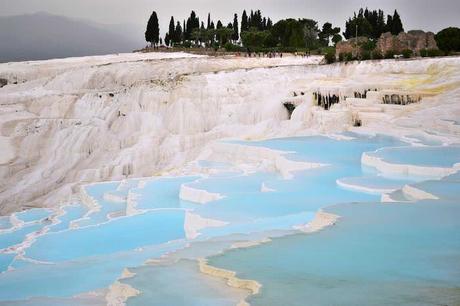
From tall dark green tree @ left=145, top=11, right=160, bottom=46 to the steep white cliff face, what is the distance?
63.0 ft

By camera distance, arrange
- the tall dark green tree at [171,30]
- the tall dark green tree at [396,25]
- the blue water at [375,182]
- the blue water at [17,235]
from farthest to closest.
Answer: the tall dark green tree at [171,30] → the tall dark green tree at [396,25] → the blue water at [17,235] → the blue water at [375,182]

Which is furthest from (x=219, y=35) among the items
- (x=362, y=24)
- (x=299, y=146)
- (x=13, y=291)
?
(x=13, y=291)

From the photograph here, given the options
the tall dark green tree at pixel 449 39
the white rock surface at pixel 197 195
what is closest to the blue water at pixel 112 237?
the white rock surface at pixel 197 195

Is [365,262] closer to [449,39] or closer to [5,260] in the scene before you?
[5,260]

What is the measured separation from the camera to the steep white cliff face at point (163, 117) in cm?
1752

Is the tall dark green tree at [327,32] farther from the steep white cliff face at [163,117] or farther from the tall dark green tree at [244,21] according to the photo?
the steep white cliff face at [163,117]

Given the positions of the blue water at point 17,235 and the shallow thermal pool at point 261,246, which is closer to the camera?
the shallow thermal pool at point 261,246

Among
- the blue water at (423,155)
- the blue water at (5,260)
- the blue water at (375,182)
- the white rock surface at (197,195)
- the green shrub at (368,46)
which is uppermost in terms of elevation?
the green shrub at (368,46)

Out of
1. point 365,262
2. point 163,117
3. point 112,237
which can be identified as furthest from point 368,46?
point 365,262

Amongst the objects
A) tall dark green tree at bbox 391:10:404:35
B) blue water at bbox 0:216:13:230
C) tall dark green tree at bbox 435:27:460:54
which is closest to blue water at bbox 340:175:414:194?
blue water at bbox 0:216:13:230

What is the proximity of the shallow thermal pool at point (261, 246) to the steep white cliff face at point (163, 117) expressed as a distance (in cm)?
599

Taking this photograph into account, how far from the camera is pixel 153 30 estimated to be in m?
44.4

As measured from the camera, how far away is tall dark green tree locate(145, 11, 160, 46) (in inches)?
1740

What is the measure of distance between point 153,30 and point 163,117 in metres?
24.2
